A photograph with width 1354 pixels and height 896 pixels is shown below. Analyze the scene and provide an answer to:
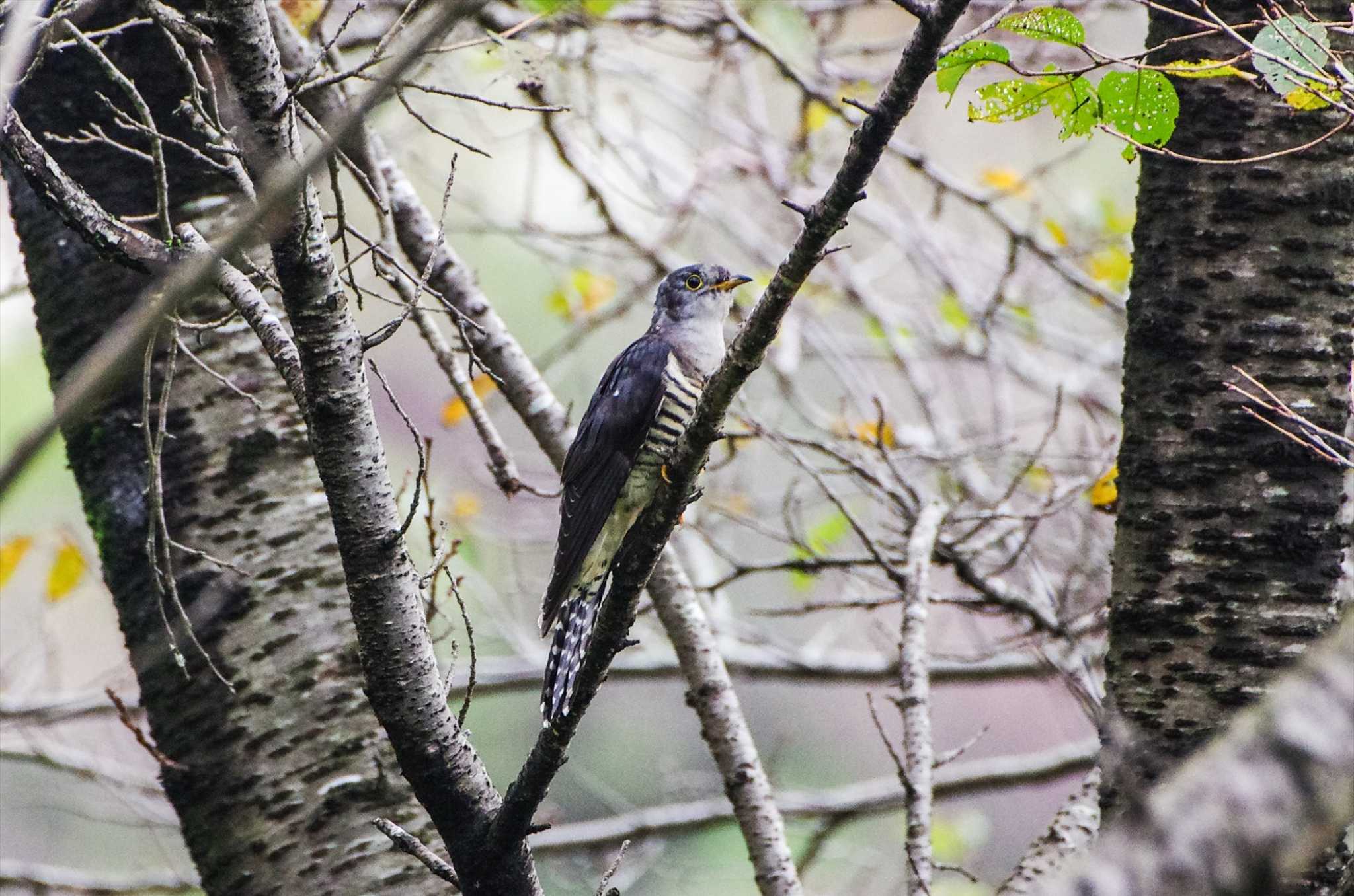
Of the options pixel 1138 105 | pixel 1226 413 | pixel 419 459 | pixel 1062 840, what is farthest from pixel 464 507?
pixel 1138 105

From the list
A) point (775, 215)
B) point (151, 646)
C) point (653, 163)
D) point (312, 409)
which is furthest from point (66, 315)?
point (775, 215)

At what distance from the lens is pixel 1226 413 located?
91.0 inches

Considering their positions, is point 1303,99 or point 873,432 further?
point 873,432

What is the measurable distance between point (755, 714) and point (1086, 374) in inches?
241

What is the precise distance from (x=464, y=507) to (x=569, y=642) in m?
2.24

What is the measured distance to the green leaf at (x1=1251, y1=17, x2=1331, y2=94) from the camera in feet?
5.83

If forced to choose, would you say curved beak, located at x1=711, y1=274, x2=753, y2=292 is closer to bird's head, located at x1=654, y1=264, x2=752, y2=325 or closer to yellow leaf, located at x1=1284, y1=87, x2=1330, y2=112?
bird's head, located at x1=654, y1=264, x2=752, y2=325

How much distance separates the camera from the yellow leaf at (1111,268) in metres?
5.24

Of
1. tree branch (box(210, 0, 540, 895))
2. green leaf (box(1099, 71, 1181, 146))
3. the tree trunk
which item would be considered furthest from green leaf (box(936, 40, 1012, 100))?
the tree trunk

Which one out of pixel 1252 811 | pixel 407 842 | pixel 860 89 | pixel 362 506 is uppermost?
pixel 860 89

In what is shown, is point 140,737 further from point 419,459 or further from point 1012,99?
point 1012,99

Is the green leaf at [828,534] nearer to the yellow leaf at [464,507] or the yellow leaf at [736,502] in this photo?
the yellow leaf at [736,502]

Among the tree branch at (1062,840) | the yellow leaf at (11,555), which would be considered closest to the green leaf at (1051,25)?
the tree branch at (1062,840)

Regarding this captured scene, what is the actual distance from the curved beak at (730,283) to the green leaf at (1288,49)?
98.4 inches
